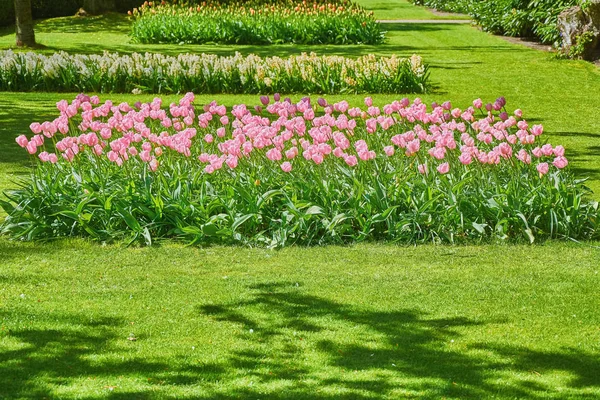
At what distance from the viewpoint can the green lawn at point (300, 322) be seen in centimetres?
529

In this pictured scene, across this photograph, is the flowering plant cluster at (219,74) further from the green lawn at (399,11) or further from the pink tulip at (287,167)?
the green lawn at (399,11)

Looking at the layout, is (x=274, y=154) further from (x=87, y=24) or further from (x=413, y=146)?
(x=87, y=24)

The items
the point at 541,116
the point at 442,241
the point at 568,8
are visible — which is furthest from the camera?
the point at 568,8

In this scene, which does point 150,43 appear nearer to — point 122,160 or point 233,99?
point 233,99

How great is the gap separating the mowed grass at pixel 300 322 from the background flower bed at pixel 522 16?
15118 mm

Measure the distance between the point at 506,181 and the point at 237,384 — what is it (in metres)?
4.29

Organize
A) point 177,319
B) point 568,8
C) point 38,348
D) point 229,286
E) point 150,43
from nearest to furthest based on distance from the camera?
point 38,348
point 177,319
point 229,286
point 568,8
point 150,43

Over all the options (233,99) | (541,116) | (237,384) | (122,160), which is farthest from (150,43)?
(237,384)

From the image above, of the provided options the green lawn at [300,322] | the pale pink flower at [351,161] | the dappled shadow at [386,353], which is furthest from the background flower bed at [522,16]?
the dappled shadow at [386,353]

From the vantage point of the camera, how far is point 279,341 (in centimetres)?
595

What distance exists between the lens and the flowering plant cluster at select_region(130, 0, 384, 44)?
25875mm

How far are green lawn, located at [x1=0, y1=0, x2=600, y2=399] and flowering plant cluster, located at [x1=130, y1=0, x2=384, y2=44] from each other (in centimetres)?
1846

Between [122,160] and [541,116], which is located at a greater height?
[122,160]

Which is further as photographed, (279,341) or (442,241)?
(442,241)
